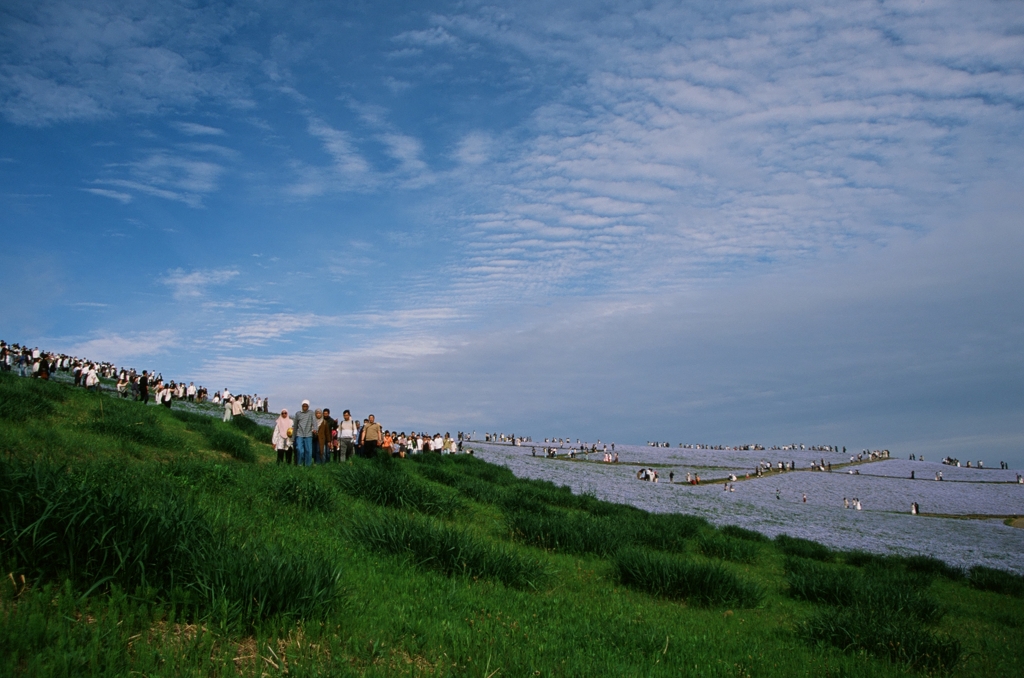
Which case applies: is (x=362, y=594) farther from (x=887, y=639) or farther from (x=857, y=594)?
(x=857, y=594)

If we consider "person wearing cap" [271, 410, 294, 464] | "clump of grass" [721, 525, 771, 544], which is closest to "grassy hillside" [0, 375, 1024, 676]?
"person wearing cap" [271, 410, 294, 464]

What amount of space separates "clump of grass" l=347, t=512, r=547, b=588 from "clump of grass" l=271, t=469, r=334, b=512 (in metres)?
1.91

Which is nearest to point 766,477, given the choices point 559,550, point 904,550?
point 904,550

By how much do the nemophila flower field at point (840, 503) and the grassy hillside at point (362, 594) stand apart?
11908mm

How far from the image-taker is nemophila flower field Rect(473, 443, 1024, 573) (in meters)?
26.6

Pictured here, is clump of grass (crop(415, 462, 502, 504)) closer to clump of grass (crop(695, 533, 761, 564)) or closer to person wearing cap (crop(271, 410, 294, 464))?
person wearing cap (crop(271, 410, 294, 464))

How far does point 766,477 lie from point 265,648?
65.9 metres

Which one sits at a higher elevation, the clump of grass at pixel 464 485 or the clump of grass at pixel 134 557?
the clump of grass at pixel 134 557

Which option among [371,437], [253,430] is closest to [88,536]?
[371,437]

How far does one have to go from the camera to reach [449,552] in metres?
7.31

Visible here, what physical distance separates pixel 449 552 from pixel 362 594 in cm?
185

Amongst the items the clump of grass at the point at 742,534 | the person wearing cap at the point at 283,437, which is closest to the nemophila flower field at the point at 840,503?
the clump of grass at the point at 742,534

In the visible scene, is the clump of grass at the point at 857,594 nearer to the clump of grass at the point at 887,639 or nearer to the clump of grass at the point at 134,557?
the clump of grass at the point at 887,639

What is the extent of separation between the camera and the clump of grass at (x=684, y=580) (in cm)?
859
